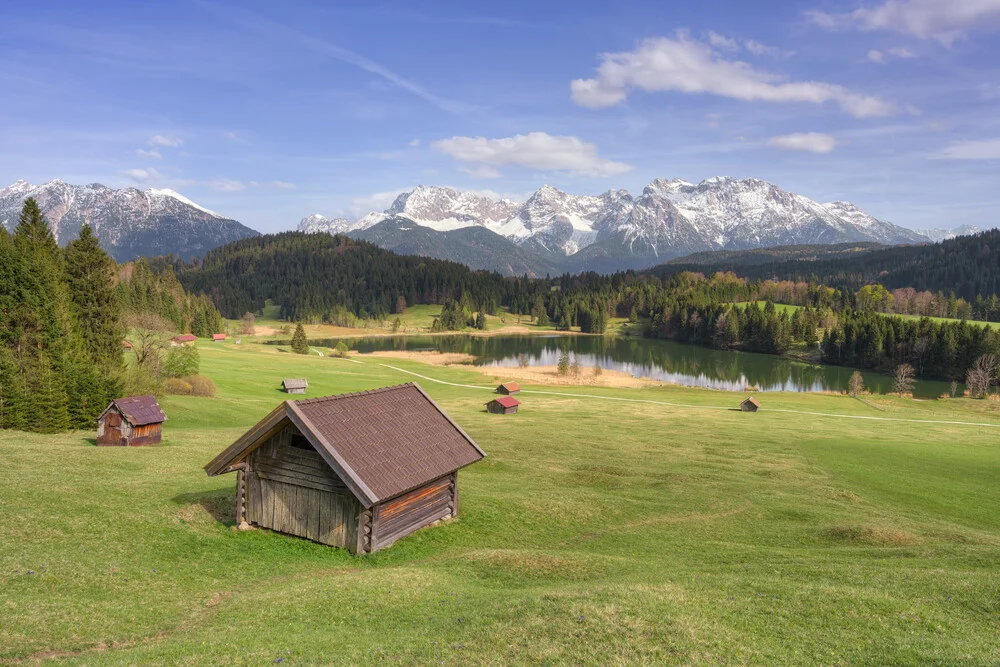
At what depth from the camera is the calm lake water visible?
406 feet

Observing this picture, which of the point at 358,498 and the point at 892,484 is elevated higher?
the point at 358,498

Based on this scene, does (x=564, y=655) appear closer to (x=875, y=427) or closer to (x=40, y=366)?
(x=40, y=366)

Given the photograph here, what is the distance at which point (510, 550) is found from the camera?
79.2 feet

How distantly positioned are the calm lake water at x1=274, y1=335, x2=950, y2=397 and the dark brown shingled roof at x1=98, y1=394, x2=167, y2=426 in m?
98.4

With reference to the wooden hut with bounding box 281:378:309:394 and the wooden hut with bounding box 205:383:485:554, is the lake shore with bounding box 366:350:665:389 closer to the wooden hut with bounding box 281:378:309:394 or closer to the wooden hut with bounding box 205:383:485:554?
the wooden hut with bounding box 281:378:309:394

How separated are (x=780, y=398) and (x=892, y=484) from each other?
181ft

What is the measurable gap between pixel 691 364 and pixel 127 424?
13578 centimetres

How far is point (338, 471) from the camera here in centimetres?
2236

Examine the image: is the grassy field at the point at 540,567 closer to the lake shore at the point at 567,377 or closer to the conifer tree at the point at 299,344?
the lake shore at the point at 567,377

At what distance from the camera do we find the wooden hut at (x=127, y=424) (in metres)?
43.0

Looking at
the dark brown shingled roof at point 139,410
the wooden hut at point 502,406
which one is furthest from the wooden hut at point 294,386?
the dark brown shingled roof at point 139,410

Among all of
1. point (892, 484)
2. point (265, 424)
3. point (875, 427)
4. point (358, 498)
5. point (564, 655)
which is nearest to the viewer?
point (564, 655)

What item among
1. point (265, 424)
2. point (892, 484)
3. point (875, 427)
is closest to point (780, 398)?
point (875, 427)

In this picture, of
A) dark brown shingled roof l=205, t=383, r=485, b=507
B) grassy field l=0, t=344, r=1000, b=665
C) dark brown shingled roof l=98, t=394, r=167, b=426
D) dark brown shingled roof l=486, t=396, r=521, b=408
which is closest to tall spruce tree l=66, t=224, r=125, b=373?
dark brown shingled roof l=98, t=394, r=167, b=426
